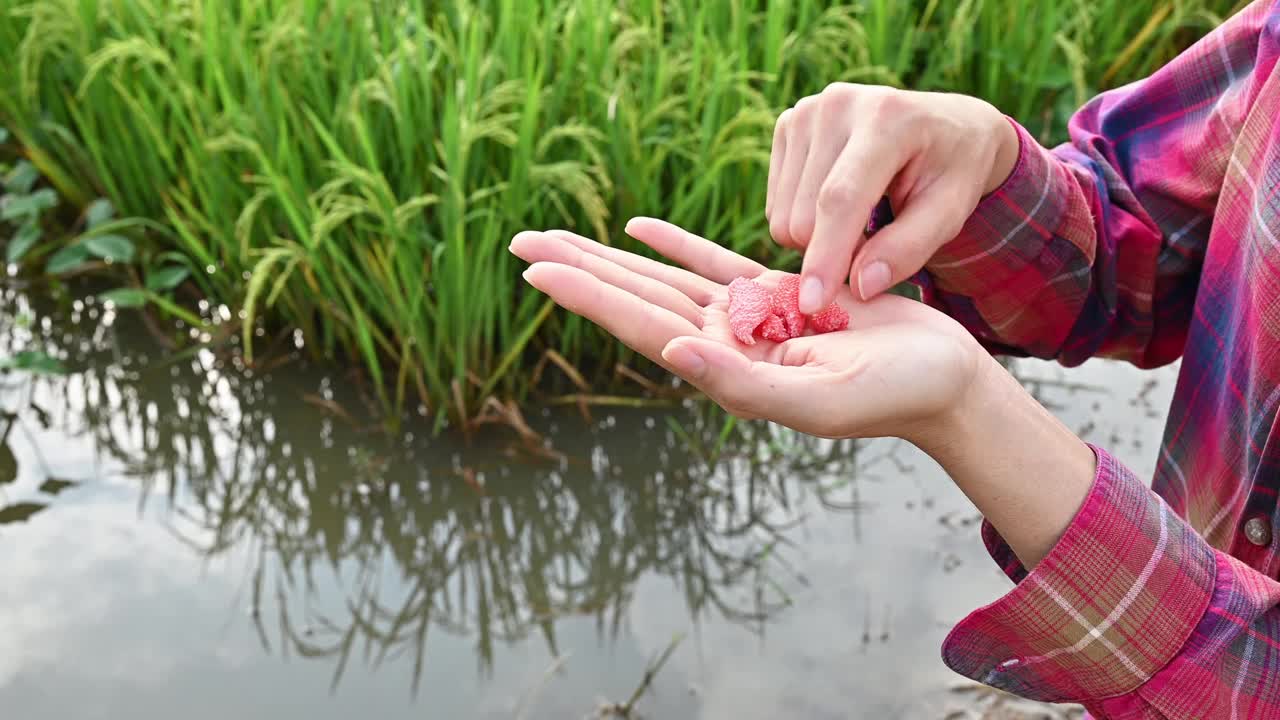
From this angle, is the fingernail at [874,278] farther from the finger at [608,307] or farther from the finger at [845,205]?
the finger at [608,307]

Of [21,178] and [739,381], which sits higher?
[739,381]

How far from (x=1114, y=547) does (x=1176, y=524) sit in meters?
0.06

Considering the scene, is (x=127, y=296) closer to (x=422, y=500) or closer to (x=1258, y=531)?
(x=422, y=500)

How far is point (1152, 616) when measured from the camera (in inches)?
29.5

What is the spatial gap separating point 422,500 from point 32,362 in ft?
2.62

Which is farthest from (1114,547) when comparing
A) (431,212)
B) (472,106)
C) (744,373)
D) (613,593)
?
(431,212)

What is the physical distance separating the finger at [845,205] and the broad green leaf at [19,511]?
140 cm

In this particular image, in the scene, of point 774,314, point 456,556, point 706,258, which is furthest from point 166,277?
point 774,314

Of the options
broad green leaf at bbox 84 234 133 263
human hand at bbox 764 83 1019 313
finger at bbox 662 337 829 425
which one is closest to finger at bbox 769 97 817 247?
human hand at bbox 764 83 1019 313

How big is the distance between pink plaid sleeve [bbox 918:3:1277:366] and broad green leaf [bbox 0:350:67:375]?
1618mm

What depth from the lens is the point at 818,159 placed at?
0.91 m

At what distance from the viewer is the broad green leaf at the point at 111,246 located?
6.86ft

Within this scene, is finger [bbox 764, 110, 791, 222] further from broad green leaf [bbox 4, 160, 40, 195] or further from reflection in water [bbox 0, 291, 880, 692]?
broad green leaf [bbox 4, 160, 40, 195]

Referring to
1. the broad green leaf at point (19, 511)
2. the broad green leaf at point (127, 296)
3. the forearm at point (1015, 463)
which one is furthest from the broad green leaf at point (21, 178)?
the forearm at point (1015, 463)
